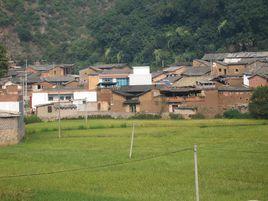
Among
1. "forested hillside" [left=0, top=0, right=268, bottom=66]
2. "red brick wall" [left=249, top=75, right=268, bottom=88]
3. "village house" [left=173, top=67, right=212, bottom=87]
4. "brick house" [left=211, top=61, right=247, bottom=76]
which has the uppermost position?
"forested hillside" [left=0, top=0, right=268, bottom=66]

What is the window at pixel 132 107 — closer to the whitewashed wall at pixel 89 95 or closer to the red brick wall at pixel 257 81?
the whitewashed wall at pixel 89 95

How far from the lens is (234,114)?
150ft

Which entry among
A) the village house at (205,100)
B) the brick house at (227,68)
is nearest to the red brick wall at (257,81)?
the village house at (205,100)

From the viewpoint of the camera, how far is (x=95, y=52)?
8394 centimetres

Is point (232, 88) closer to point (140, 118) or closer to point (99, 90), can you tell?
point (140, 118)

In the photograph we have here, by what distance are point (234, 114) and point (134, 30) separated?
1537 inches

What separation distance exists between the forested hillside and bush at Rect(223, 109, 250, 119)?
27247mm

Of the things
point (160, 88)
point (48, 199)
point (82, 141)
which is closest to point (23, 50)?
point (160, 88)

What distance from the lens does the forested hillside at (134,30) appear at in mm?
74875

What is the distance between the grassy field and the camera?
20781 millimetres

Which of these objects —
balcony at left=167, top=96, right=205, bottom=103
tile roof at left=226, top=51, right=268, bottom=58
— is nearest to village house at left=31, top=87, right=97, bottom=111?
balcony at left=167, top=96, right=205, bottom=103

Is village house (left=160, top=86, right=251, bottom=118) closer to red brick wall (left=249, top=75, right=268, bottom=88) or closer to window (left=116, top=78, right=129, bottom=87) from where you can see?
red brick wall (left=249, top=75, right=268, bottom=88)

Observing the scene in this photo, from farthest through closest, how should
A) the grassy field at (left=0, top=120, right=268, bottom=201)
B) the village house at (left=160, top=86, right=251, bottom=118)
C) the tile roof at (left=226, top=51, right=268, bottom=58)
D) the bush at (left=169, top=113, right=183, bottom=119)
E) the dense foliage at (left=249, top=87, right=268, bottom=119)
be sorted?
the tile roof at (left=226, top=51, right=268, bottom=58) < the village house at (left=160, top=86, right=251, bottom=118) < the bush at (left=169, top=113, right=183, bottom=119) < the dense foliage at (left=249, top=87, right=268, bottom=119) < the grassy field at (left=0, top=120, right=268, bottom=201)

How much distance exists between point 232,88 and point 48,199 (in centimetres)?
3138
